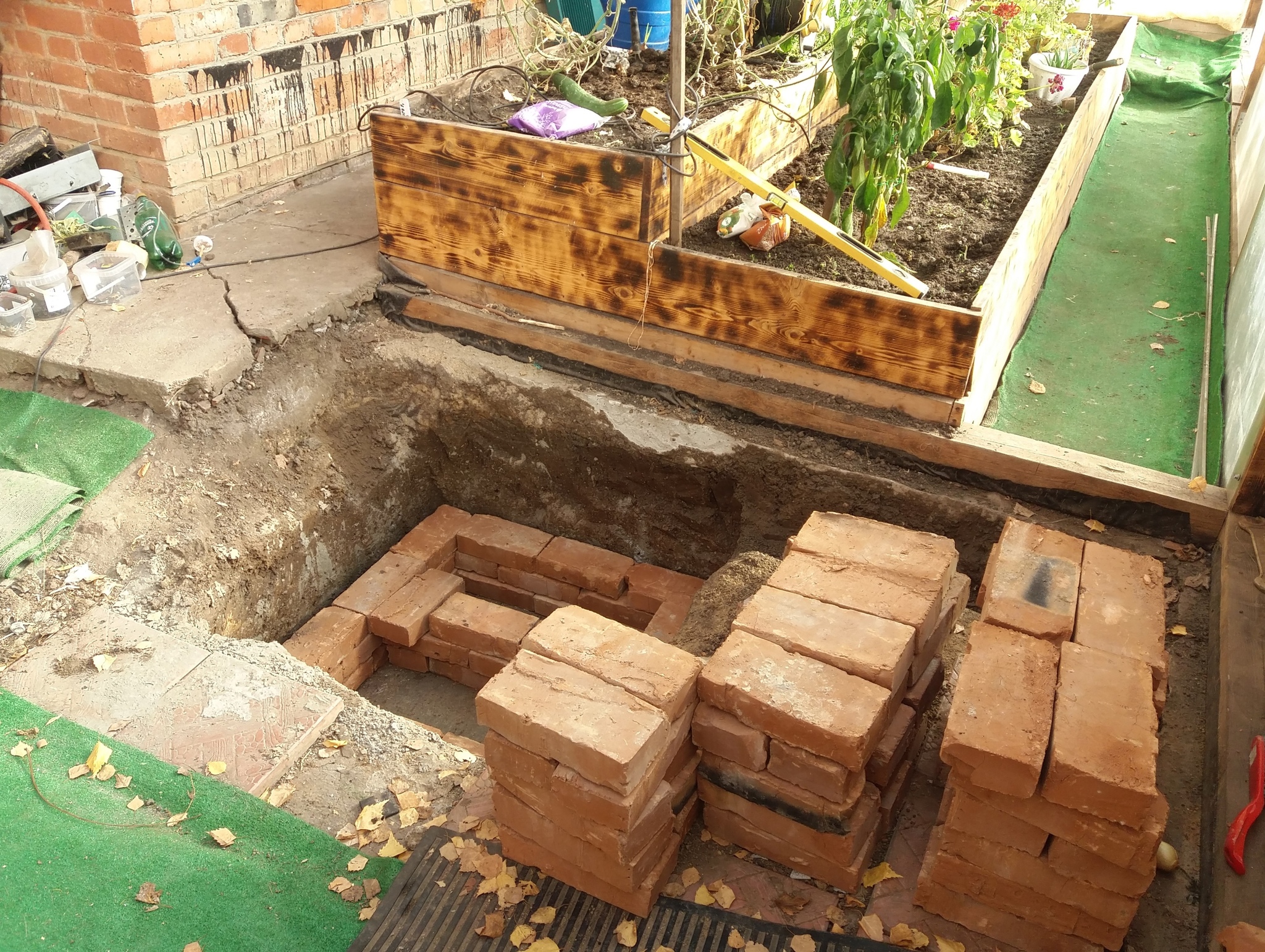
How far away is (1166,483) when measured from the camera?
360cm

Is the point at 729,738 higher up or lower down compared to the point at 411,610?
higher up

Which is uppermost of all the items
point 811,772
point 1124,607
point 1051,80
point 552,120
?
point 552,120

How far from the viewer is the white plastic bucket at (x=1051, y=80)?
6.80 m

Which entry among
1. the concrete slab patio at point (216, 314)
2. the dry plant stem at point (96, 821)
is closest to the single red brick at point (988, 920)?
the dry plant stem at point (96, 821)

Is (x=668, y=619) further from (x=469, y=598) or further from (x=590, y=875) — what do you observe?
(x=590, y=875)

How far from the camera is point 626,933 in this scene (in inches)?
95.3

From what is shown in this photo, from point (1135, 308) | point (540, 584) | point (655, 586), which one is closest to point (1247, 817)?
point (655, 586)

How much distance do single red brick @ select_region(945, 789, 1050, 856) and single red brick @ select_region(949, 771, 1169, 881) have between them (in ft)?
0.09

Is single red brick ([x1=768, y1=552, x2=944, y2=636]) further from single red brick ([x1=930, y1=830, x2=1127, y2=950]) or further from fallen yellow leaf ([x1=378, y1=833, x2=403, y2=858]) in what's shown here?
fallen yellow leaf ([x1=378, y1=833, x2=403, y2=858])

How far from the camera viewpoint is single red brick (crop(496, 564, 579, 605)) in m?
4.46

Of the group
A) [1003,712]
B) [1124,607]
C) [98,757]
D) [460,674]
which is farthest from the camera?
[460,674]

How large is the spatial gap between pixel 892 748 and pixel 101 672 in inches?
97.3

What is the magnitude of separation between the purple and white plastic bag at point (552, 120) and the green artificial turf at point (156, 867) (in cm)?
297

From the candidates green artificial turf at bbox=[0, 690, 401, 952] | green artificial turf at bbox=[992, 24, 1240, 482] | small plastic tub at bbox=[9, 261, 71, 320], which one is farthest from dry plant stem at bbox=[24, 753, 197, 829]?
green artificial turf at bbox=[992, 24, 1240, 482]
